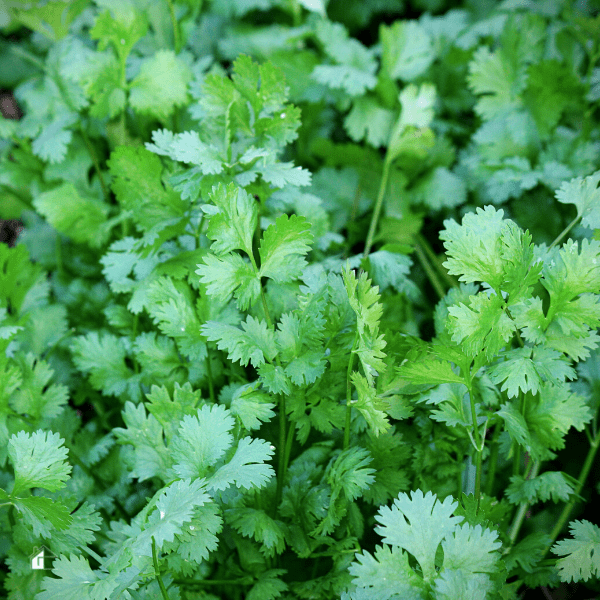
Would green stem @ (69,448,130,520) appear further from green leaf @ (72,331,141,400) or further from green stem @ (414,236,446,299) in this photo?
green stem @ (414,236,446,299)

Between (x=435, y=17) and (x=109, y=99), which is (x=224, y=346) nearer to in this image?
(x=109, y=99)

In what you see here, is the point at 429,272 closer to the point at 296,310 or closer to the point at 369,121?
the point at 369,121

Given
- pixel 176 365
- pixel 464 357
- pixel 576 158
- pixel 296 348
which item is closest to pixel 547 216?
pixel 576 158

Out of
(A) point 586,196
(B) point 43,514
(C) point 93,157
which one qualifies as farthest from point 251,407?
(C) point 93,157

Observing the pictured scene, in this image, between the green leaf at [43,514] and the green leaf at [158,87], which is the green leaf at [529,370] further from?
the green leaf at [158,87]

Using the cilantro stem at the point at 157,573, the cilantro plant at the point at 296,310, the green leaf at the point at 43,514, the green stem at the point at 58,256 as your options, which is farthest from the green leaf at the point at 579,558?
the green stem at the point at 58,256
